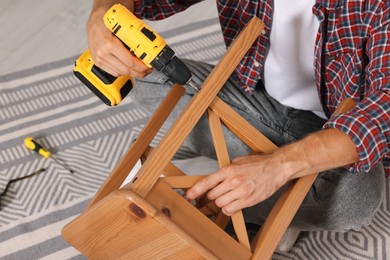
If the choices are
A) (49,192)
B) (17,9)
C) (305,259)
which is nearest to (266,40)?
(305,259)

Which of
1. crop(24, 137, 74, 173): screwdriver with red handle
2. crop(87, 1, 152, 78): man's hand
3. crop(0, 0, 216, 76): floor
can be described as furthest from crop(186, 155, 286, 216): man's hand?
crop(0, 0, 216, 76): floor

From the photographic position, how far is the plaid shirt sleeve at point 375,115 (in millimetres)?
965

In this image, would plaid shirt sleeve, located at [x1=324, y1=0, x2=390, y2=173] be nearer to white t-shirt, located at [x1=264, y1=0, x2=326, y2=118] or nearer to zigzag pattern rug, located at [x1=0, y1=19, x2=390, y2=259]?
white t-shirt, located at [x1=264, y1=0, x2=326, y2=118]

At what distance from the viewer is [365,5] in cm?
105

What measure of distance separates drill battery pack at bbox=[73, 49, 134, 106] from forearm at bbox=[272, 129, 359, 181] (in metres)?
0.37

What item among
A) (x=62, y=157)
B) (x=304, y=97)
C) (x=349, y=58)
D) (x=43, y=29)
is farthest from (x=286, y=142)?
(x=43, y=29)

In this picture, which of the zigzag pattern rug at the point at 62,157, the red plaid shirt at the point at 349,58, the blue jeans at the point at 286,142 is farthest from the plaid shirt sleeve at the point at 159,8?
the zigzag pattern rug at the point at 62,157

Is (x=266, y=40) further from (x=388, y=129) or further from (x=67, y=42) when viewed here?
(x=67, y=42)

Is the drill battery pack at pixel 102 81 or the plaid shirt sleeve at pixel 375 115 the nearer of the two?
the plaid shirt sleeve at pixel 375 115

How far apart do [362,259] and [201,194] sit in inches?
20.4

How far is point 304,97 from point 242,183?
399 mm

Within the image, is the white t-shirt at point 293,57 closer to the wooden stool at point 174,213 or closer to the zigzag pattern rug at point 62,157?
the wooden stool at point 174,213

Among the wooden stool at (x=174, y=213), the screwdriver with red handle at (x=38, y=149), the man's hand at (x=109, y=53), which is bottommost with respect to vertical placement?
the screwdriver with red handle at (x=38, y=149)

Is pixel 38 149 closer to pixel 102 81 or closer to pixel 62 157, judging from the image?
pixel 62 157
